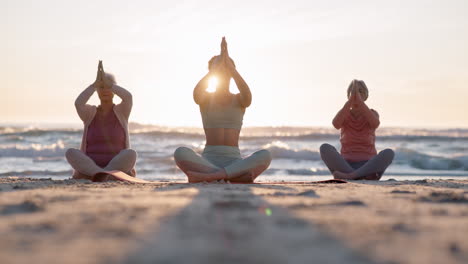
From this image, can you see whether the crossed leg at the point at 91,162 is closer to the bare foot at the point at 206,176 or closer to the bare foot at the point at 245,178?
the bare foot at the point at 206,176

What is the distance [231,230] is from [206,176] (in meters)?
2.64

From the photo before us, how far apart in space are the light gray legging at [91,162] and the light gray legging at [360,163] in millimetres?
2318

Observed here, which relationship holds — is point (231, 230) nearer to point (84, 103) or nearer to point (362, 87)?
point (84, 103)

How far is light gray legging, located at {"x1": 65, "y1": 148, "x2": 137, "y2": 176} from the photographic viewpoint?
4949 millimetres

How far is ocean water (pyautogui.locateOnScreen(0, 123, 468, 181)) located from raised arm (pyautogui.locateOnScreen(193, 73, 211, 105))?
9.34 feet

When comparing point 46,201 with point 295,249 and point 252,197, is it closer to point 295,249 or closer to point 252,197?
point 252,197

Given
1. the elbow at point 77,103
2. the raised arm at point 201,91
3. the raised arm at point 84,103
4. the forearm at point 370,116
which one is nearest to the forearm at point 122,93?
the raised arm at point 84,103

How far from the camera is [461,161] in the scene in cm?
1098

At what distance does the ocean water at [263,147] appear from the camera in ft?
29.1

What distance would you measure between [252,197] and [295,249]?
4.68 ft

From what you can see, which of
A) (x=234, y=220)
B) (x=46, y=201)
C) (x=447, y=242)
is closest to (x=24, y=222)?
(x=46, y=201)

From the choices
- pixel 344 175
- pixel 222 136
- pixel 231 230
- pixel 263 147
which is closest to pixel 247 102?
pixel 222 136

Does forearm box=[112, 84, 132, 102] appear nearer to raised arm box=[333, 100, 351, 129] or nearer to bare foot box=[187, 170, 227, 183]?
bare foot box=[187, 170, 227, 183]

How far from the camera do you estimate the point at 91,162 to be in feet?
16.3
